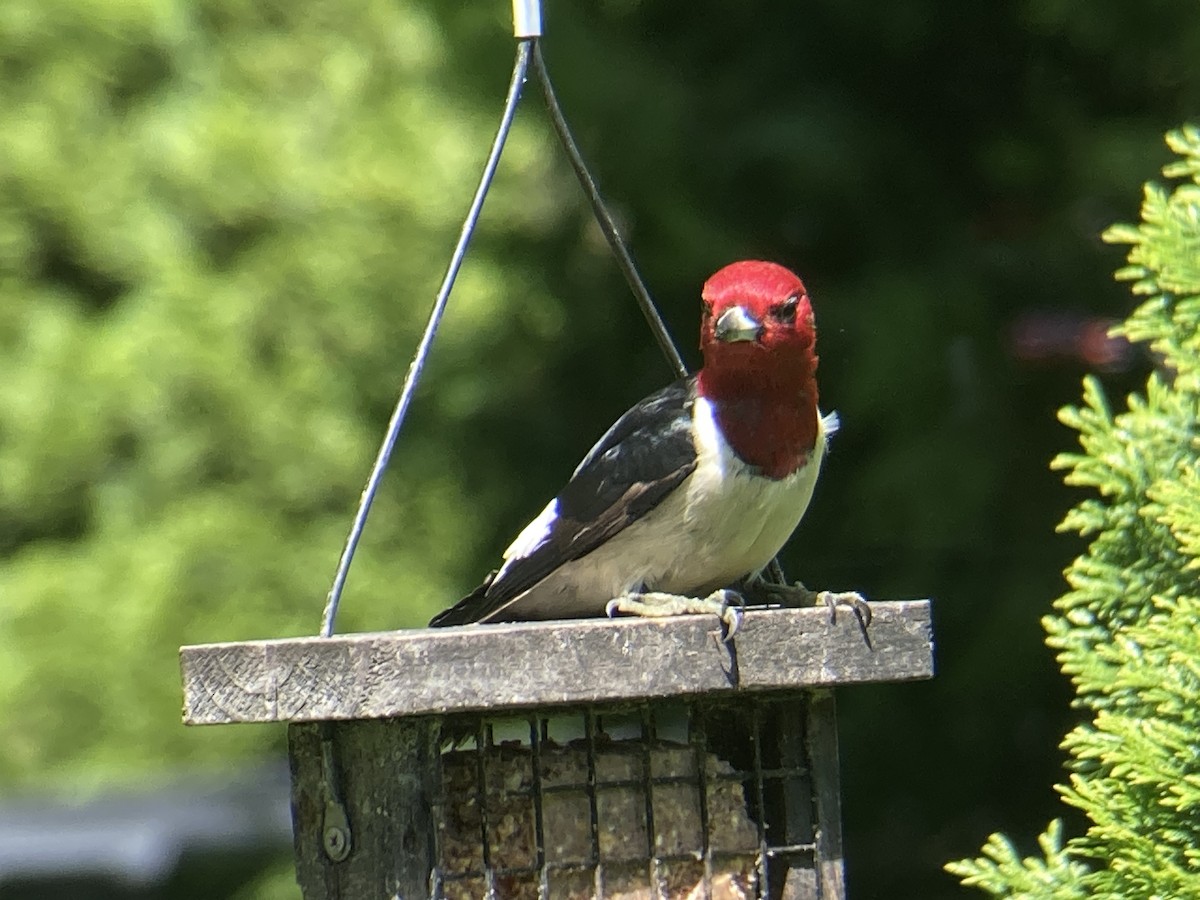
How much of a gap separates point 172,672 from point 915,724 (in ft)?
7.21

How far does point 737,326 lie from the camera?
8.70 feet

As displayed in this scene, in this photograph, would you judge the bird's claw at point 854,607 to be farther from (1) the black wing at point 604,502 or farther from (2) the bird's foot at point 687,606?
(1) the black wing at point 604,502

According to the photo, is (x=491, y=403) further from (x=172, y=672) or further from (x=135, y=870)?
(x=135, y=870)

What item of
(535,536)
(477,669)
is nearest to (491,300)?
(535,536)

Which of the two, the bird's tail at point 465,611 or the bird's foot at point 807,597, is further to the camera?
Result: the bird's tail at point 465,611

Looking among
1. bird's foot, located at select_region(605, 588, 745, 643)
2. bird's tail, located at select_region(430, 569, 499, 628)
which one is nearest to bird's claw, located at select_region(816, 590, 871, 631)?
bird's foot, located at select_region(605, 588, 745, 643)

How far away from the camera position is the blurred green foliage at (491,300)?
15.0 feet

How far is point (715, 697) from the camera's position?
235cm

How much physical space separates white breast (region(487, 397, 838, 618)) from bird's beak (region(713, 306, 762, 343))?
147 millimetres

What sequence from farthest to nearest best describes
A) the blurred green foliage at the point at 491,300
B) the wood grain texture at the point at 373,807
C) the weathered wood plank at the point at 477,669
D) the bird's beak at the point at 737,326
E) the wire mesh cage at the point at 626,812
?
the blurred green foliage at the point at 491,300, the bird's beak at the point at 737,326, the wire mesh cage at the point at 626,812, the wood grain texture at the point at 373,807, the weathered wood plank at the point at 477,669

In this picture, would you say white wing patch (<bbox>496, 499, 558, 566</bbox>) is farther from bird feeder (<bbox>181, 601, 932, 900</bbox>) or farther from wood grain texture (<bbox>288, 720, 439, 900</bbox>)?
wood grain texture (<bbox>288, 720, 439, 900</bbox>)

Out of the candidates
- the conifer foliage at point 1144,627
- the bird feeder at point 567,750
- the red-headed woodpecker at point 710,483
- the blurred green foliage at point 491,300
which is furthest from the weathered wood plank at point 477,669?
the blurred green foliage at point 491,300

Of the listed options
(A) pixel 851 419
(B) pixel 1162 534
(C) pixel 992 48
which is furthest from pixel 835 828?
(C) pixel 992 48

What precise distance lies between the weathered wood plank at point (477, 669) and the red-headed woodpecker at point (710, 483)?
0.51m
